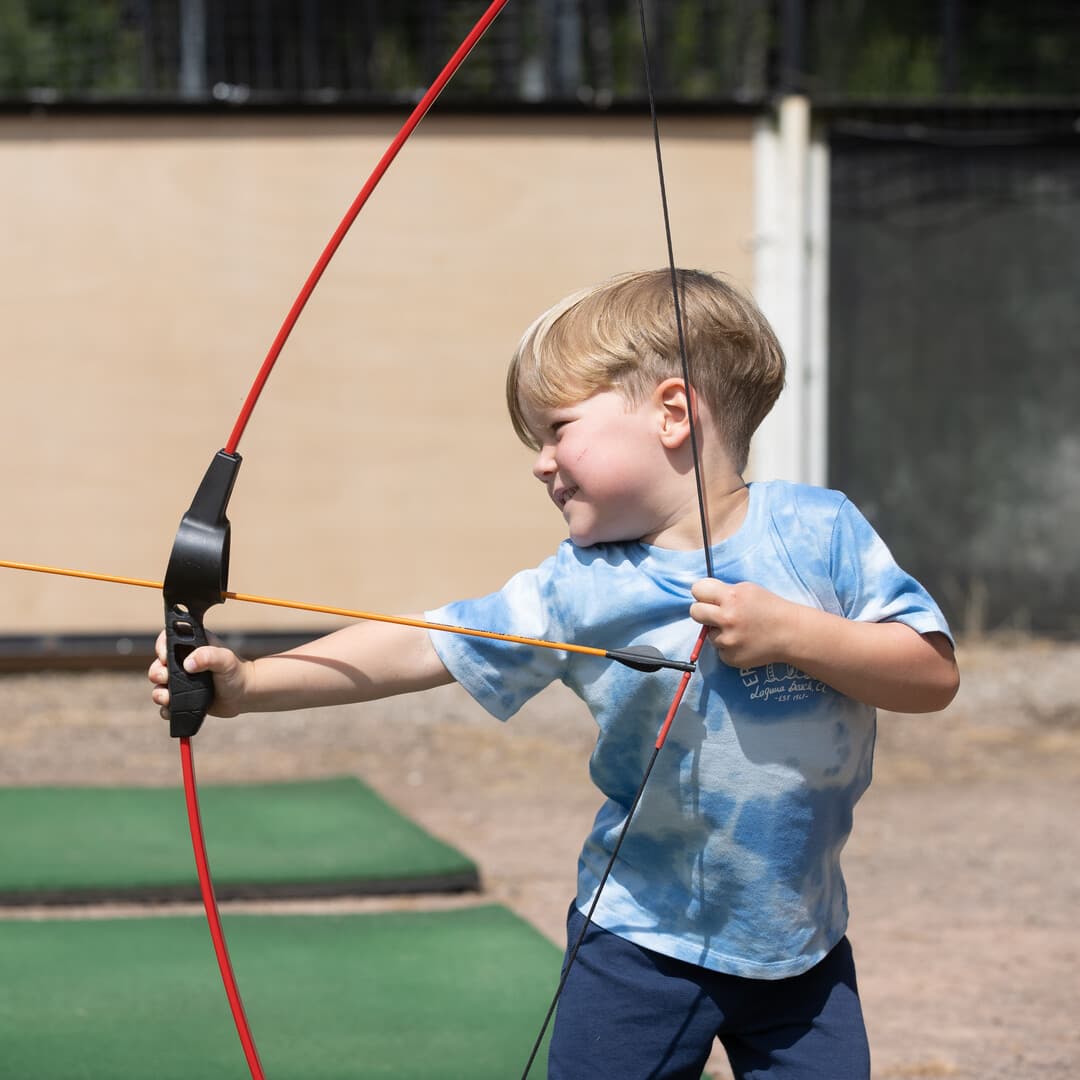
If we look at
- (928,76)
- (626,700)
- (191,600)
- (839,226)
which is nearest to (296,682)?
(191,600)

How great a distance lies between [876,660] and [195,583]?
0.75 m

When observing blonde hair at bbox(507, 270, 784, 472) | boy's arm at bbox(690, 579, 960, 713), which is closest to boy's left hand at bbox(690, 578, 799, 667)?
boy's arm at bbox(690, 579, 960, 713)

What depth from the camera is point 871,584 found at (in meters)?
1.82

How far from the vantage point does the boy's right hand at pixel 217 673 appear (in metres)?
1.73

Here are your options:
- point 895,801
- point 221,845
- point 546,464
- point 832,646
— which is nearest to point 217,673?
point 546,464

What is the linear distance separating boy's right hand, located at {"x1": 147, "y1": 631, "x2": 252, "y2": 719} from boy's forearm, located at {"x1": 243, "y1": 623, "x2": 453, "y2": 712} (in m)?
0.01

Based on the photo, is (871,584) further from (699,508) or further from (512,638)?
(512,638)

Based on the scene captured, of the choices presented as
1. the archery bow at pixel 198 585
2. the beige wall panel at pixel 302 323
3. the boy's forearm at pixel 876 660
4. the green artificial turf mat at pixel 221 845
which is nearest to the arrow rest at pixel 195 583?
the archery bow at pixel 198 585

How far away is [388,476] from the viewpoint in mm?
7145

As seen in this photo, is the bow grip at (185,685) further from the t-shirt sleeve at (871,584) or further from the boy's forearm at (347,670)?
the t-shirt sleeve at (871,584)

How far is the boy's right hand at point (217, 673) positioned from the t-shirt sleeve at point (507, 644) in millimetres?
237

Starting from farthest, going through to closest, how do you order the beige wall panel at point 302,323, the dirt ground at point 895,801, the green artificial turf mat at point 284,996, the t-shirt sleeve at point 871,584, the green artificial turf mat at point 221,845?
the beige wall panel at point 302,323 < the green artificial turf mat at point 221,845 < the dirt ground at point 895,801 < the green artificial turf mat at point 284,996 < the t-shirt sleeve at point 871,584

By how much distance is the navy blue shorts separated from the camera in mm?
1807

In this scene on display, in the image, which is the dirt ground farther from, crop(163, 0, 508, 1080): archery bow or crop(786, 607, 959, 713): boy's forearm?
crop(163, 0, 508, 1080): archery bow
